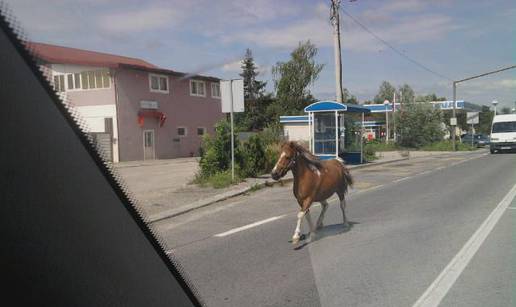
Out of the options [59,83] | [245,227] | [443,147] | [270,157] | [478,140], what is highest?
[59,83]

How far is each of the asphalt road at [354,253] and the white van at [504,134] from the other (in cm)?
2171

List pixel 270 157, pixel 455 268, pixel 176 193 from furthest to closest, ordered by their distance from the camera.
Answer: pixel 270 157, pixel 176 193, pixel 455 268

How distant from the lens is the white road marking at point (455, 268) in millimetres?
4508

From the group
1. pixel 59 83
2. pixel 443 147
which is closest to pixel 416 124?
pixel 443 147

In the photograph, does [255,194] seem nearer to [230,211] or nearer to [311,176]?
[230,211]

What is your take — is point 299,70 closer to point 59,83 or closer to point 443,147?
point 443,147

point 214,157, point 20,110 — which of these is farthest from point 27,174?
point 214,157

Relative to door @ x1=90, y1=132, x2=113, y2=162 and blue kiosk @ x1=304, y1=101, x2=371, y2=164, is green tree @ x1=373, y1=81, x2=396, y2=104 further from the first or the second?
door @ x1=90, y1=132, x2=113, y2=162

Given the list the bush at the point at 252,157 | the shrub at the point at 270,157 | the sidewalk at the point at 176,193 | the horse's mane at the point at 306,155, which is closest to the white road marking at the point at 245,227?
the sidewalk at the point at 176,193

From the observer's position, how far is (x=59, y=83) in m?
1.34

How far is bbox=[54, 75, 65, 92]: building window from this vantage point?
133 cm

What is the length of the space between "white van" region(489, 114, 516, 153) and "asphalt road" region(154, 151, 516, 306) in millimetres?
21712

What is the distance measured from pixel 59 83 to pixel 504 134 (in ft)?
111

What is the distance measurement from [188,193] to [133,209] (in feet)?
40.0
